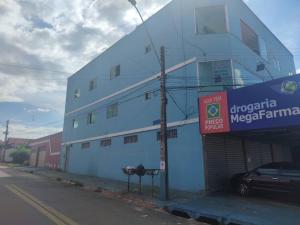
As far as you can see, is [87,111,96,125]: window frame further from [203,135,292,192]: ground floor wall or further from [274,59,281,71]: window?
[274,59,281,71]: window

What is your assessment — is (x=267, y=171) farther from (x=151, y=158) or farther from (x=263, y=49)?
(x=263, y=49)

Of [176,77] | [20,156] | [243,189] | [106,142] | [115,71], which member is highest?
[115,71]

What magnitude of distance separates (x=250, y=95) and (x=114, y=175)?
1255 centimetres

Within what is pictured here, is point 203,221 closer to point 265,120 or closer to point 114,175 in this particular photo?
point 265,120

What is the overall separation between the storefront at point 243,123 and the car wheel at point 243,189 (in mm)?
1173

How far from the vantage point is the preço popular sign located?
36.5ft

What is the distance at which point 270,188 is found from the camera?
12055 millimetres

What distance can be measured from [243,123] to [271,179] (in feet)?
8.24

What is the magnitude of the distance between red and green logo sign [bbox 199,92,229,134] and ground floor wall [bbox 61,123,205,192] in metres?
0.98

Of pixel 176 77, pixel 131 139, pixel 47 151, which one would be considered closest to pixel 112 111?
pixel 131 139

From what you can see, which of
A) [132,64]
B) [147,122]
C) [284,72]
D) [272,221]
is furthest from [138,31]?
[272,221]

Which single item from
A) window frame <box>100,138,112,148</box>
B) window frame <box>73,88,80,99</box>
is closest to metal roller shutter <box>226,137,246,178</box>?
window frame <box>100,138,112,148</box>

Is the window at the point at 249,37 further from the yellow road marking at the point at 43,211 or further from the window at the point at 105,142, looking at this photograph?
the yellow road marking at the point at 43,211

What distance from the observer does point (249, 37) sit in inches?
778
